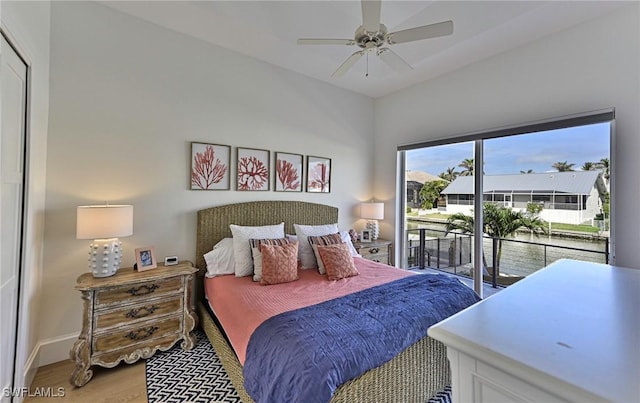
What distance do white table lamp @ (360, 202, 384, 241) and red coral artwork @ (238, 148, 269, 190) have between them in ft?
5.20

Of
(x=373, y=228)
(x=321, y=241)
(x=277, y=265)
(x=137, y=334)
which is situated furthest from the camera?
(x=373, y=228)

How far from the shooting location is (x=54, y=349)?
229cm

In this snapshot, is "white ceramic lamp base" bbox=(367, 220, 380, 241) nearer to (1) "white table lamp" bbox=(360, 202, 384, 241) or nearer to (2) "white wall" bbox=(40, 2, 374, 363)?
(1) "white table lamp" bbox=(360, 202, 384, 241)

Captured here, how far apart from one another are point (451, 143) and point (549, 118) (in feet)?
3.39

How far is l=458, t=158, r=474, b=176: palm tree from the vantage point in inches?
137

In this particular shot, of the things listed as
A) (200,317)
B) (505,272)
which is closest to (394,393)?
(200,317)

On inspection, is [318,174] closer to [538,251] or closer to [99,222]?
[99,222]

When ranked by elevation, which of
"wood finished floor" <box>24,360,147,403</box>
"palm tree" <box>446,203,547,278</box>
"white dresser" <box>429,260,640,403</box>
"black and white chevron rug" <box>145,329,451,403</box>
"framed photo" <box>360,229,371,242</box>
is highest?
"palm tree" <box>446,203,547,278</box>

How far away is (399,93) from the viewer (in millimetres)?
4211

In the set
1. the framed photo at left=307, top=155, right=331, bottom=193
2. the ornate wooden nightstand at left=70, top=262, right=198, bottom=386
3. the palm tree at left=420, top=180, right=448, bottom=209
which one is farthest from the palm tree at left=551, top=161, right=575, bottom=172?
the ornate wooden nightstand at left=70, top=262, right=198, bottom=386

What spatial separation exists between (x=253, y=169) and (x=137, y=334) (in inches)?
76.9

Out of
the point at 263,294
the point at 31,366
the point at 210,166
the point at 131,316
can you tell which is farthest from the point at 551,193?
the point at 31,366

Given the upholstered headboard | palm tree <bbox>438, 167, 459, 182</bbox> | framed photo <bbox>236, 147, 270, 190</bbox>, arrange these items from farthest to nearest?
palm tree <bbox>438, 167, 459, 182</bbox>
framed photo <bbox>236, 147, 270, 190</bbox>
the upholstered headboard

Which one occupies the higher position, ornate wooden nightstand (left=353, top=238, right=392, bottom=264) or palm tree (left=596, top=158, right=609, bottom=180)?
palm tree (left=596, top=158, right=609, bottom=180)
